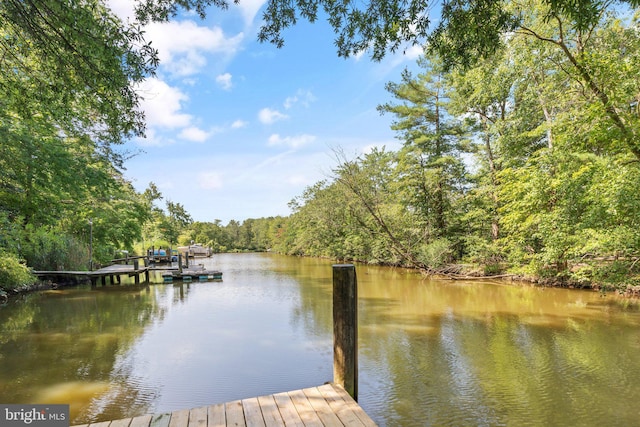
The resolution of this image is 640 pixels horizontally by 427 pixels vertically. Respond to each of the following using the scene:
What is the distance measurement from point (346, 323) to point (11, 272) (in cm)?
1071

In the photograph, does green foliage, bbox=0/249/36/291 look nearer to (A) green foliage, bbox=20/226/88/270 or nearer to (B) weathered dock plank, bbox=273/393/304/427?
(A) green foliage, bbox=20/226/88/270

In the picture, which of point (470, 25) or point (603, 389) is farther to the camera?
point (603, 389)

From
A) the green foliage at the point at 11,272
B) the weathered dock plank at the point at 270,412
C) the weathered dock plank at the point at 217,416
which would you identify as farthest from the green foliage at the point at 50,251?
the weathered dock plank at the point at 270,412

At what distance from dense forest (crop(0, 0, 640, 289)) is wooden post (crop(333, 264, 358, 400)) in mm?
2662

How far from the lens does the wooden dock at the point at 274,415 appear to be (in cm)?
235

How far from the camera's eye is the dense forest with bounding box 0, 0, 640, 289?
3709 mm

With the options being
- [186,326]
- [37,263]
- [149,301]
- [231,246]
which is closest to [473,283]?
[186,326]

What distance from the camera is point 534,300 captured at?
941cm

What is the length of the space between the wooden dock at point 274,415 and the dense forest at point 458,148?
127 inches

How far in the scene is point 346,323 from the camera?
2.93 metres

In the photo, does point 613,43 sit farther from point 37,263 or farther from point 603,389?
point 37,263

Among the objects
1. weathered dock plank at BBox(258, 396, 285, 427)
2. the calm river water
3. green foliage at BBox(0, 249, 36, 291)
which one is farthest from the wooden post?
green foliage at BBox(0, 249, 36, 291)

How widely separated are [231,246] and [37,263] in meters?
41.0

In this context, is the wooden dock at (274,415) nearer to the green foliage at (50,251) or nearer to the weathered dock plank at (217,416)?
the weathered dock plank at (217,416)
